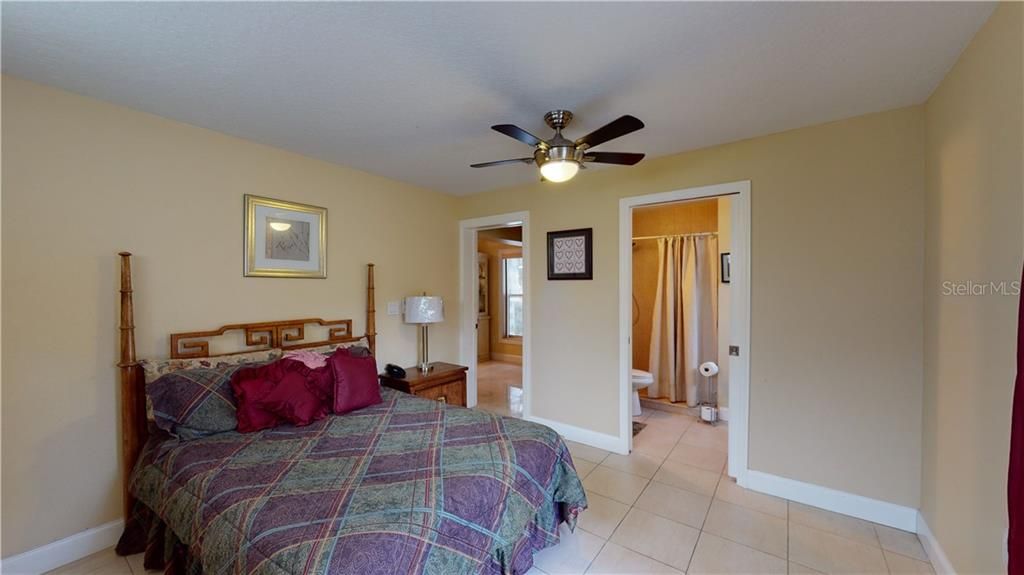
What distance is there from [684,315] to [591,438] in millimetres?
1797

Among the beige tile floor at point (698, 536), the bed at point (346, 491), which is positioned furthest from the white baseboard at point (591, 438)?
the bed at point (346, 491)

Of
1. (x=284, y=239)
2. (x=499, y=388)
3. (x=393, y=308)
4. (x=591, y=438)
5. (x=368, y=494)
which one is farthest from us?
(x=499, y=388)

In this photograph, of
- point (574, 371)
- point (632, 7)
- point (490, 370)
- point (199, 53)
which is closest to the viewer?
point (632, 7)

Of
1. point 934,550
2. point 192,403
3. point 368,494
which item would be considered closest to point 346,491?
point 368,494

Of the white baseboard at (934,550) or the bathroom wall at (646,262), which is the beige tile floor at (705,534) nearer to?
the white baseboard at (934,550)

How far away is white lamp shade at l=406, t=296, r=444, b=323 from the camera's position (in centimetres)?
341

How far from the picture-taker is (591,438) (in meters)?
3.26

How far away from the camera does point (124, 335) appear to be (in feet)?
6.59

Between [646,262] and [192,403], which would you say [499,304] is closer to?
[646,262]

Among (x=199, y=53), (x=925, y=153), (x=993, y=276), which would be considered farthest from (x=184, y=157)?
(x=925, y=153)

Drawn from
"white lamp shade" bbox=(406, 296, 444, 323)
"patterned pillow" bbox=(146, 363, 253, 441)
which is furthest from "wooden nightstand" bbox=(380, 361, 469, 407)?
"patterned pillow" bbox=(146, 363, 253, 441)

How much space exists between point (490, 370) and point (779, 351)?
14.7 ft

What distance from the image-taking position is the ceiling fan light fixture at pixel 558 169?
1941 millimetres

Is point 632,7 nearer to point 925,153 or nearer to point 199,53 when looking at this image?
point 199,53
